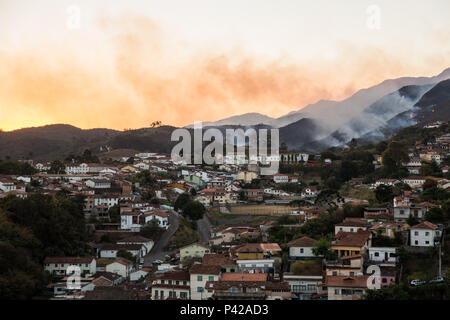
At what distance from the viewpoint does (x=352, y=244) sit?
59.7 feet

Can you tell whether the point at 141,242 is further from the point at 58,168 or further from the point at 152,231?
the point at 58,168

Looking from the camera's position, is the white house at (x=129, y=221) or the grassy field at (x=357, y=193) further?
the grassy field at (x=357, y=193)

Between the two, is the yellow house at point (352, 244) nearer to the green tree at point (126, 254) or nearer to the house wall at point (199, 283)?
the house wall at point (199, 283)

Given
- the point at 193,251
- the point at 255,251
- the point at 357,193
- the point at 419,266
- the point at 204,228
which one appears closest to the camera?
the point at 419,266

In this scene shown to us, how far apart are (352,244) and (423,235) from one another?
2.12 metres

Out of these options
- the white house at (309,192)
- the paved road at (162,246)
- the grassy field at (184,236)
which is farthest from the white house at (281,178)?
the grassy field at (184,236)

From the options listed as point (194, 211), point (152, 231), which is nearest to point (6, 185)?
point (152, 231)

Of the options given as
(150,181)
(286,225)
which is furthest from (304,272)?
(150,181)

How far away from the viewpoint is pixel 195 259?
70.2ft

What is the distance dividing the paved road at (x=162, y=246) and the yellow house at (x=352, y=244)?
731 centimetres

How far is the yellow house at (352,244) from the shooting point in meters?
18.1

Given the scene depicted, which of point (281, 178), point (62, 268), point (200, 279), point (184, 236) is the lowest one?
point (200, 279)
